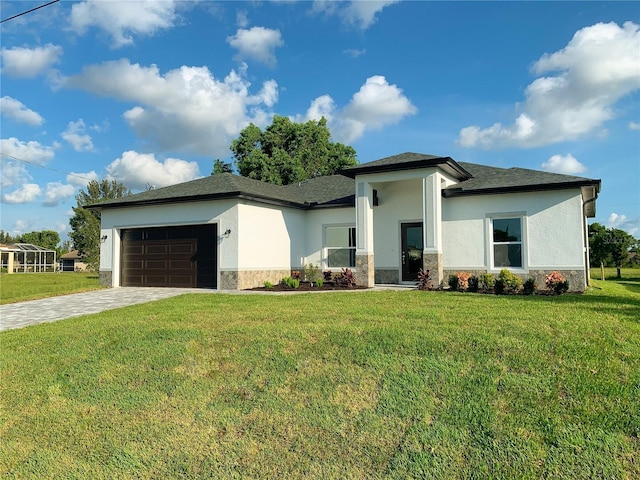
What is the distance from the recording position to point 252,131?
35500mm

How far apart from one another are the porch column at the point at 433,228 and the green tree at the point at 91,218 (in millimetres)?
32486

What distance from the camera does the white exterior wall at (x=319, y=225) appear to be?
648 inches

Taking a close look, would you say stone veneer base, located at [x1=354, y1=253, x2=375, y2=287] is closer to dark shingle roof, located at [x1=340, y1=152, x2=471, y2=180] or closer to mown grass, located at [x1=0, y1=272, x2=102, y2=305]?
dark shingle roof, located at [x1=340, y1=152, x2=471, y2=180]

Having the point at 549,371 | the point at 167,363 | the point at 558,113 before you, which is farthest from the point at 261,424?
the point at 558,113

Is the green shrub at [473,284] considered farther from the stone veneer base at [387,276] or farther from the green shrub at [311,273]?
the green shrub at [311,273]

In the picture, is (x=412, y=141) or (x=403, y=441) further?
(x=412, y=141)

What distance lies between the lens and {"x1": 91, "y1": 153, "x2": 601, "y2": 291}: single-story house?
13.2m

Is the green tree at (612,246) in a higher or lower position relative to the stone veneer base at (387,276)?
higher

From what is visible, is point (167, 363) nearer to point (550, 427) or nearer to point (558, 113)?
point (550, 427)

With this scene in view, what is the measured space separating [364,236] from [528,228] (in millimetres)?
5201

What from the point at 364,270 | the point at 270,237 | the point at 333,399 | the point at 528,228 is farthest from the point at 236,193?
the point at 333,399

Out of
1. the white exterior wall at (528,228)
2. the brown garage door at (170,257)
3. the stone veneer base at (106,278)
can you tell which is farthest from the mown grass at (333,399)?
the stone veneer base at (106,278)

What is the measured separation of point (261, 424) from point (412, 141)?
61.6ft

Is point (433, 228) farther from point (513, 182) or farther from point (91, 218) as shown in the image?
point (91, 218)
